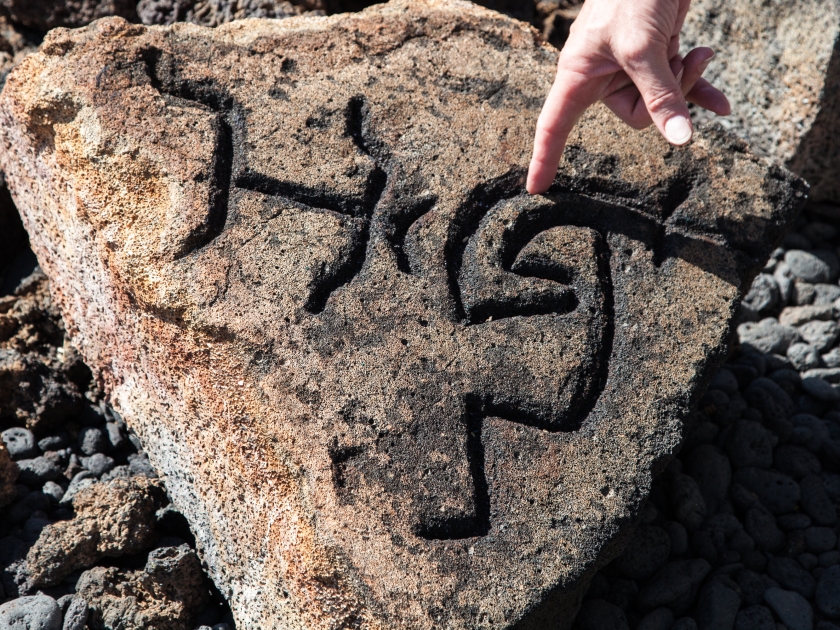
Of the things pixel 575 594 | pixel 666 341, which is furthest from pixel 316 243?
pixel 575 594

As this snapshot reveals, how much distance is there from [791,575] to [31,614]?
199 cm

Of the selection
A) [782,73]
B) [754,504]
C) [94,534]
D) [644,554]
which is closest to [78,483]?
[94,534]

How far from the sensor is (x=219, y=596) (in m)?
2.17

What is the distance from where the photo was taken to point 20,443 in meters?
2.43

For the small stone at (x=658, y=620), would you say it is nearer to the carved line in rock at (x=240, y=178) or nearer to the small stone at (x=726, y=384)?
the small stone at (x=726, y=384)

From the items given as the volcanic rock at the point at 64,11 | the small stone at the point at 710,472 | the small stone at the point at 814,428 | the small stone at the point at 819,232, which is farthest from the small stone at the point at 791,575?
the volcanic rock at the point at 64,11

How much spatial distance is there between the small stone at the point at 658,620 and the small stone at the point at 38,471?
1697 mm

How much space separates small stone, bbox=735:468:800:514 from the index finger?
3.78ft

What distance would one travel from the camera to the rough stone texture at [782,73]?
3.04 m

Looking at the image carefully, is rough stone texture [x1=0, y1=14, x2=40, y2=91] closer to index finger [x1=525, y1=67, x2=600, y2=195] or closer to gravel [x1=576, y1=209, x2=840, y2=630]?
index finger [x1=525, y1=67, x2=600, y2=195]

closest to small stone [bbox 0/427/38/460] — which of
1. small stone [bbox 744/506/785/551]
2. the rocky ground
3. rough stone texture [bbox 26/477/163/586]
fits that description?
the rocky ground

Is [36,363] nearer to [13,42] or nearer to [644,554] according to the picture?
[13,42]

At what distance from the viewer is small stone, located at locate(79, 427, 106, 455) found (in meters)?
2.46

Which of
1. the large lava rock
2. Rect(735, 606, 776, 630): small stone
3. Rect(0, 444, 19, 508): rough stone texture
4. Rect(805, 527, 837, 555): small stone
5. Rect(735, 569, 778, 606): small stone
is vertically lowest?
Rect(805, 527, 837, 555): small stone
